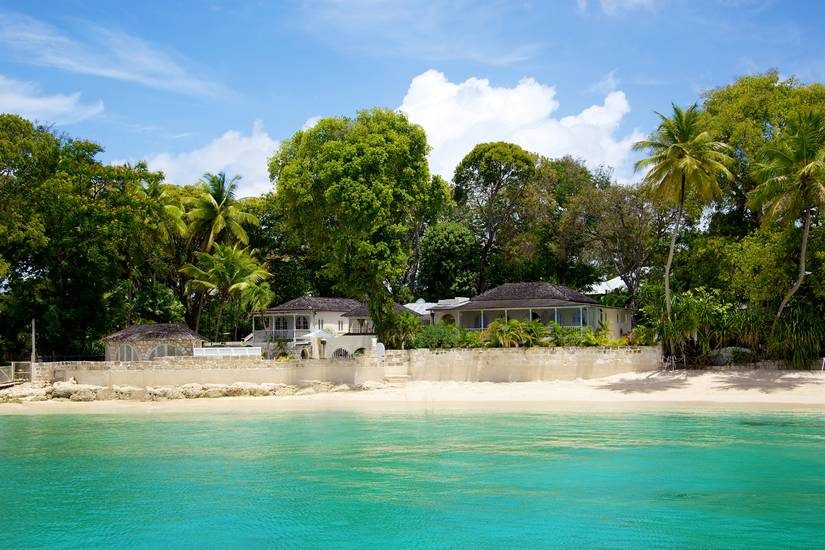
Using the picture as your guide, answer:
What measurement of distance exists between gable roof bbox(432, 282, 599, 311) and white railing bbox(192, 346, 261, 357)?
Result: 37.2 feet

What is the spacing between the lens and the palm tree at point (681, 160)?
31703 mm

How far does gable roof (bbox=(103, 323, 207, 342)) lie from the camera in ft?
118

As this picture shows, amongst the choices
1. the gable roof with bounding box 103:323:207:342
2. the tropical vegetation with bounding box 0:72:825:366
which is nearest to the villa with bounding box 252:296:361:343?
the tropical vegetation with bounding box 0:72:825:366

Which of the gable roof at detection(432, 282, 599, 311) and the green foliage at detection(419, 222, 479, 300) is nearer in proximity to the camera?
the gable roof at detection(432, 282, 599, 311)

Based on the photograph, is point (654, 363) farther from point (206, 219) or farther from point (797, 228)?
point (206, 219)

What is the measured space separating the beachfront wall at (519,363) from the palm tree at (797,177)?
6119mm

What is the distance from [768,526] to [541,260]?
39.0m

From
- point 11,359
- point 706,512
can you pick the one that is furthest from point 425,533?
point 11,359

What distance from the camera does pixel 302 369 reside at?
3441 centimetres

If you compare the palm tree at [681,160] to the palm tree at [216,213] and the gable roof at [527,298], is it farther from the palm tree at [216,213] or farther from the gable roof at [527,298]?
the palm tree at [216,213]

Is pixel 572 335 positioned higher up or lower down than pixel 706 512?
higher up

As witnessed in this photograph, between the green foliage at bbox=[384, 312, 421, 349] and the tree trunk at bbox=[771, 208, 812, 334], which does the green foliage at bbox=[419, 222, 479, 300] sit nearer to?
the green foliage at bbox=[384, 312, 421, 349]

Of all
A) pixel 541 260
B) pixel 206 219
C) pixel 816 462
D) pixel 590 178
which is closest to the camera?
pixel 816 462

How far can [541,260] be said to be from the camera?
51.2 meters
